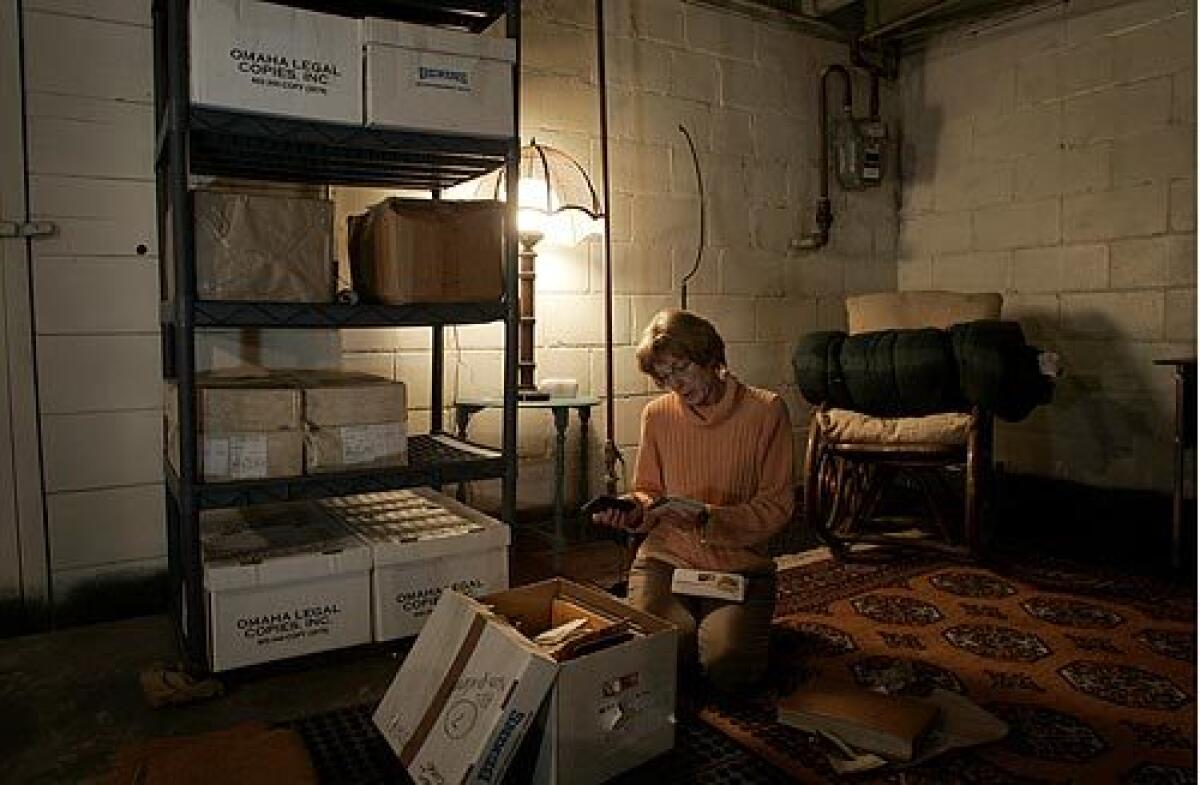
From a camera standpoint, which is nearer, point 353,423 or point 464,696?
Result: point 464,696

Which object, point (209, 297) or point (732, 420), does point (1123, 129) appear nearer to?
point (732, 420)

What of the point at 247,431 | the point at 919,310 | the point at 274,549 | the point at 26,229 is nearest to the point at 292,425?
the point at 247,431

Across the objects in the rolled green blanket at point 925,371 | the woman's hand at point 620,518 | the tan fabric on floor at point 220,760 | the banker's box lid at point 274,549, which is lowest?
the tan fabric on floor at point 220,760

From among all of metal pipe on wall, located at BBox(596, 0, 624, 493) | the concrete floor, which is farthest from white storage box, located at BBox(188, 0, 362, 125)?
metal pipe on wall, located at BBox(596, 0, 624, 493)

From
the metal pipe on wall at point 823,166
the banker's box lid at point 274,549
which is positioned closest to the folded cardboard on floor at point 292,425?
the banker's box lid at point 274,549

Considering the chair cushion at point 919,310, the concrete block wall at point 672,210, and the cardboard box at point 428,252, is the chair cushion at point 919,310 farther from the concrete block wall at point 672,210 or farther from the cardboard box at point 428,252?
the cardboard box at point 428,252

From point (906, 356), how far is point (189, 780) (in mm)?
2495

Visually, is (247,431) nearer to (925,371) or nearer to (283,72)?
(283,72)

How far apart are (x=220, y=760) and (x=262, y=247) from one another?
44.6 inches

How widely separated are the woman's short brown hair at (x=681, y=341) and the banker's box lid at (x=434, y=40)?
32.1 inches

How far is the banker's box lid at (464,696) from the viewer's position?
1.52 metres

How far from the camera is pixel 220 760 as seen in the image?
5.56ft

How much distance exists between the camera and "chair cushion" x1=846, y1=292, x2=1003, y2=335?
3.42m

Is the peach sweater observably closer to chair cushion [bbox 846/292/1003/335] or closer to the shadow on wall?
chair cushion [bbox 846/292/1003/335]
